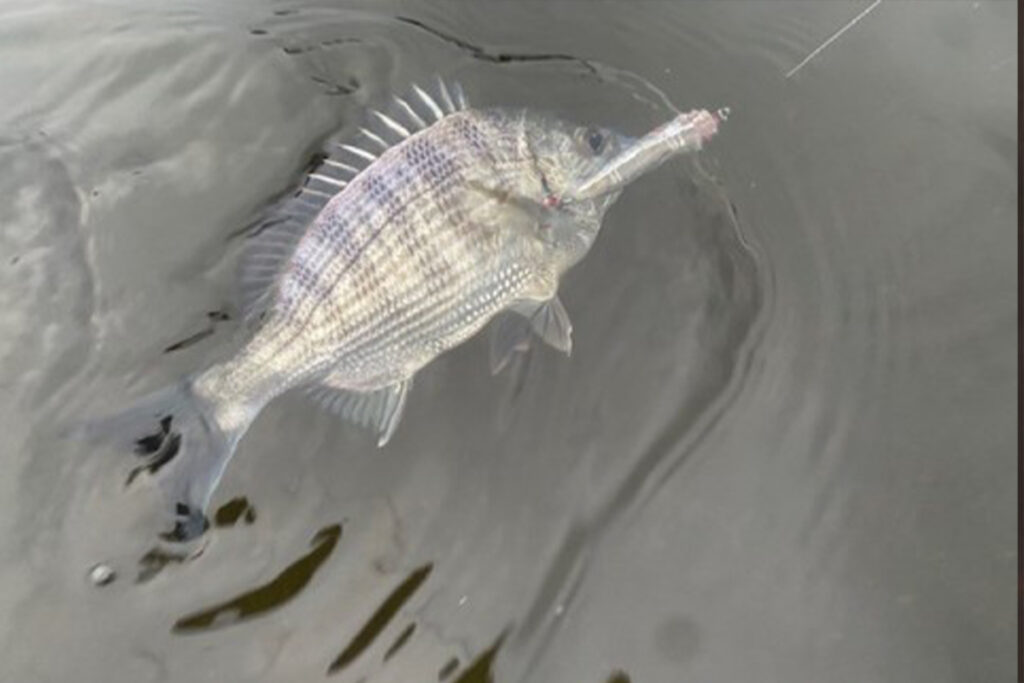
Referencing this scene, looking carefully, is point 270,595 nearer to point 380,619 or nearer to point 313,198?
point 380,619

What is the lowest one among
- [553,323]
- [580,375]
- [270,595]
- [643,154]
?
[270,595]

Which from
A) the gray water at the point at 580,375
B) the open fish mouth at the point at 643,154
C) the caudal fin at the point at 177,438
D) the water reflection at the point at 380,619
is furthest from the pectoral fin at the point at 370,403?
Result: the open fish mouth at the point at 643,154

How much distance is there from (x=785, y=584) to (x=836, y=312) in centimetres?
91

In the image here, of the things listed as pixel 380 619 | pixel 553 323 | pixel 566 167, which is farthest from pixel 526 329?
pixel 380 619

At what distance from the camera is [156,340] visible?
10.6ft

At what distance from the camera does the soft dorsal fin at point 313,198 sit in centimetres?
301

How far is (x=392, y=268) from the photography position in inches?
115

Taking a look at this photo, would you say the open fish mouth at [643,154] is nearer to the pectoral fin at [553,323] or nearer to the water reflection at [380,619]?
the pectoral fin at [553,323]

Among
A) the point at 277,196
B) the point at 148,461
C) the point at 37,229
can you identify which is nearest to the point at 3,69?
the point at 37,229

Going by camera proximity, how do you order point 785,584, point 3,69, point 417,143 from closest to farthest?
point 417,143
point 785,584
point 3,69

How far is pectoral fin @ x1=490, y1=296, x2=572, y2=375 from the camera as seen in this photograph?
126 inches

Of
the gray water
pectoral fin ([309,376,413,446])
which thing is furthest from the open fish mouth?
pectoral fin ([309,376,413,446])

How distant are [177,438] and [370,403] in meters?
0.52

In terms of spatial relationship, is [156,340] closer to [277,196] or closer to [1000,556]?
[277,196]
